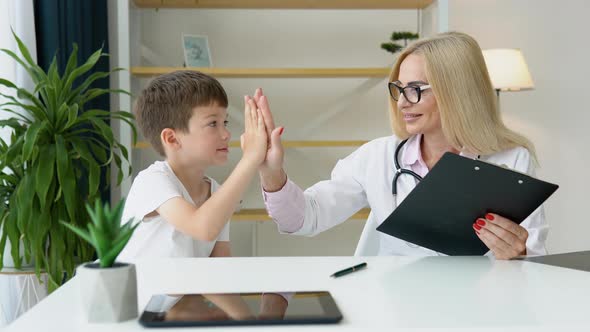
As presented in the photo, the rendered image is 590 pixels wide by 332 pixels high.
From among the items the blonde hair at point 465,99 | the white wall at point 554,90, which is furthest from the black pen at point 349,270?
the white wall at point 554,90

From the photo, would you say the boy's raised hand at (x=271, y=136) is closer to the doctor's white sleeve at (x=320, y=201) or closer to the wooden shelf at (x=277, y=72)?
the doctor's white sleeve at (x=320, y=201)

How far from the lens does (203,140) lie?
188 centimetres

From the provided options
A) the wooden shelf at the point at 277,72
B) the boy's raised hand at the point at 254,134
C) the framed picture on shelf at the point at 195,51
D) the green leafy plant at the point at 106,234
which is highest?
the framed picture on shelf at the point at 195,51

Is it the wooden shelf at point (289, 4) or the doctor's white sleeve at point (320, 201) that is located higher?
the wooden shelf at point (289, 4)

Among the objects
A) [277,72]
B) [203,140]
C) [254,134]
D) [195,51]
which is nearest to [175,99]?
[203,140]

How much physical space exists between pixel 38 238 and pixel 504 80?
2.41 m

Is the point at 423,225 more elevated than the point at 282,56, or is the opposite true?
the point at 282,56

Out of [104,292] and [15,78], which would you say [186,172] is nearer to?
[104,292]

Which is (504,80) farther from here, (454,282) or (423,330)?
(423,330)

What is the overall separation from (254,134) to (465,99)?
607mm

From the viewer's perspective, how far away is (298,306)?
2.86ft

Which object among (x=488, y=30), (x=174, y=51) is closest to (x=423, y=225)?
(x=174, y=51)

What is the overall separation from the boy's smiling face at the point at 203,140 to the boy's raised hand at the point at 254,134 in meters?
0.37

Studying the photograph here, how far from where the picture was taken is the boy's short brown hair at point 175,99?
1.90 m
